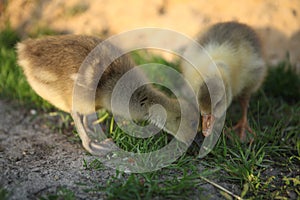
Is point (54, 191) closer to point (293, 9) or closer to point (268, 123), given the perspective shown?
point (268, 123)

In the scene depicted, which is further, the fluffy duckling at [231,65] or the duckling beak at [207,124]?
the fluffy duckling at [231,65]

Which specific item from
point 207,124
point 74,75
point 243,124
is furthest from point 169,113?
point 243,124

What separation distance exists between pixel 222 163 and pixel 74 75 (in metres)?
1.26

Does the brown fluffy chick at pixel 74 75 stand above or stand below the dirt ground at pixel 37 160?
above

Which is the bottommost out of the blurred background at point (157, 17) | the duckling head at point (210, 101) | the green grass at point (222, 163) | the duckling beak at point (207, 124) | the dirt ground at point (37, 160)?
the dirt ground at point (37, 160)

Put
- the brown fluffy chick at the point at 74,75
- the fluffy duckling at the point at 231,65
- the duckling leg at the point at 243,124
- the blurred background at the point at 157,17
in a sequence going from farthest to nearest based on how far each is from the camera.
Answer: the blurred background at the point at 157,17 → the duckling leg at the point at 243,124 → the fluffy duckling at the point at 231,65 → the brown fluffy chick at the point at 74,75

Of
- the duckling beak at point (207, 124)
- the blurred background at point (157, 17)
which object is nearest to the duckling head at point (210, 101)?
the duckling beak at point (207, 124)

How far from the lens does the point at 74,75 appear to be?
9.40ft

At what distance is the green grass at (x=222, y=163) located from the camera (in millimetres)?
2328

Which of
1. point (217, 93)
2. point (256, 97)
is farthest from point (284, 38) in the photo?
point (217, 93)

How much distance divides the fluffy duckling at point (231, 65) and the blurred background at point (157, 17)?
0.87m

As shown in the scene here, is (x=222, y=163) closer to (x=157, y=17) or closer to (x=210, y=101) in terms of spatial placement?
(x=210, y=101)

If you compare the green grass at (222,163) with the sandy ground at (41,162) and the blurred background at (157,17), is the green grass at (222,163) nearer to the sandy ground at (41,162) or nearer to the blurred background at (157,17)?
the sandy ground at (41,162)

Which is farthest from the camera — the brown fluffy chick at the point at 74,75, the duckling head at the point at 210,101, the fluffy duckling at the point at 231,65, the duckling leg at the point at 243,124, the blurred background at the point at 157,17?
the blurred background at the point at 157,17
